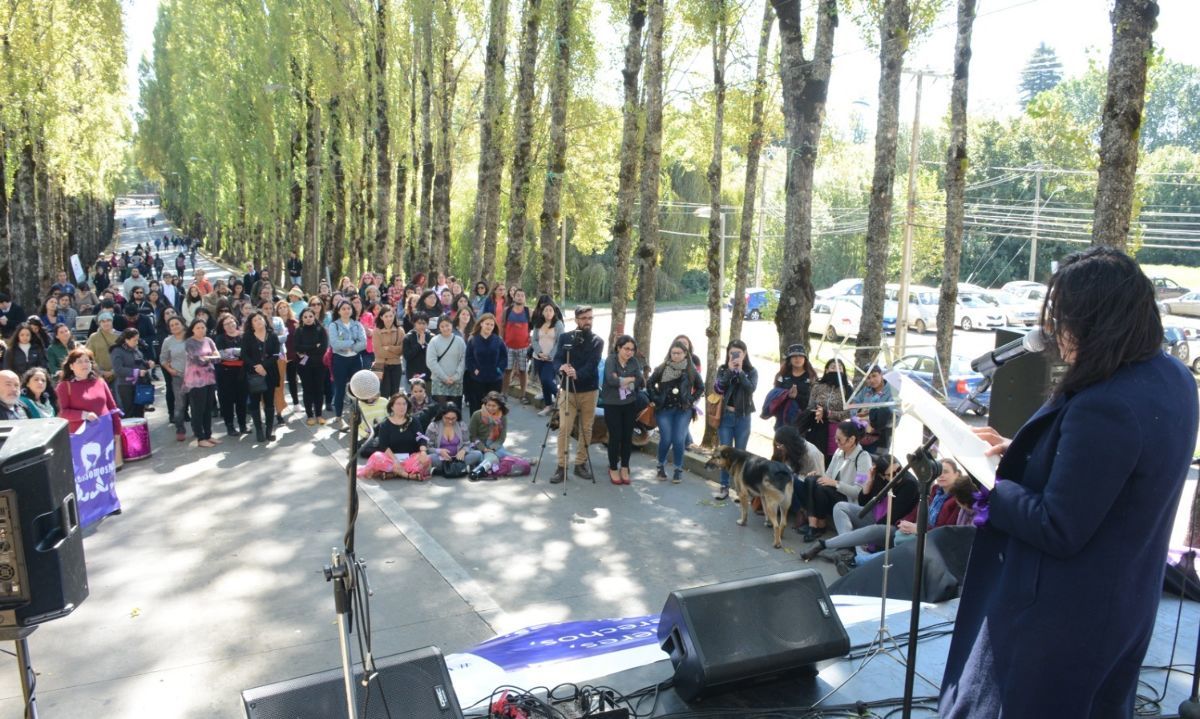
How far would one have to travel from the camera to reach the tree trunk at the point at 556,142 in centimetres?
1480

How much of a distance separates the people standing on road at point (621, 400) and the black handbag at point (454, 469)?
1688 millimetres

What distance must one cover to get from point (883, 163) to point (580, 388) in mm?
4873

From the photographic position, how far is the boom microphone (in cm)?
267

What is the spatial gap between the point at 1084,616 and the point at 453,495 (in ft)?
25.8

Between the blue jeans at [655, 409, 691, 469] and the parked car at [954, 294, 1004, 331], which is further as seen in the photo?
the parked car at [954, 294, 1004, 331]

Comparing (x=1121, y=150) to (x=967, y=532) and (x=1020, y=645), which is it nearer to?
(x=967, y=532)

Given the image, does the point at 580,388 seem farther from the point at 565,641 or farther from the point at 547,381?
the point at 565,641

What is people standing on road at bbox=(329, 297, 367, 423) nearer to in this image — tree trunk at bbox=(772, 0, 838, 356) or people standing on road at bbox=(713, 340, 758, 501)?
people standing on road at bbox=(713, 340, 758, 501)

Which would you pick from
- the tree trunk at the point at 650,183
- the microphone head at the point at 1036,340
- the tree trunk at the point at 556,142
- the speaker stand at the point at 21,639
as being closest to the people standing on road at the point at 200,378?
the tree trunk at the point at 650,183

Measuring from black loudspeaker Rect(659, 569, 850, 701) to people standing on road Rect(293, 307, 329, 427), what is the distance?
9.17 metres

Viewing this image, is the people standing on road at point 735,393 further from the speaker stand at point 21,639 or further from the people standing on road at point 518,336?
the speaker stand at point 21,639

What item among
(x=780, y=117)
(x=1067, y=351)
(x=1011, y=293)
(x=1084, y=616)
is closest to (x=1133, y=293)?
(x=1067, y=351)

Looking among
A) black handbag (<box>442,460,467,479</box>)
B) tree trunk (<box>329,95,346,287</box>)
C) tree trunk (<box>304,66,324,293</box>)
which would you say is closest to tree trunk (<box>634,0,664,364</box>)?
black handbag (<box>442,460,467,479</box>)

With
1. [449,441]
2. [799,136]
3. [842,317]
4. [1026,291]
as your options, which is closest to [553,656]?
[449,441]
